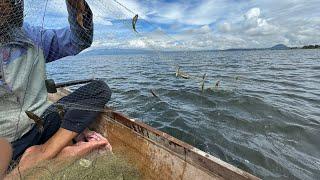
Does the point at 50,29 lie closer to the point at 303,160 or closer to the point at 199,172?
the point at 199,172

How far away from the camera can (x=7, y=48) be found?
338 centimetres

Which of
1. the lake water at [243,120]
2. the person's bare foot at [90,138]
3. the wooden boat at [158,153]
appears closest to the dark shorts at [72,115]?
the person's bare foot at [90,138]

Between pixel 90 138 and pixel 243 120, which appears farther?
pixel 243 120

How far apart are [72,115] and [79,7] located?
4.61 feet

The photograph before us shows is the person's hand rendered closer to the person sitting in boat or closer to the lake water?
the person sitting in boat

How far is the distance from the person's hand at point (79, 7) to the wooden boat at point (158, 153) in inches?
59.2

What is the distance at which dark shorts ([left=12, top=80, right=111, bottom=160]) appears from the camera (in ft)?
12.0

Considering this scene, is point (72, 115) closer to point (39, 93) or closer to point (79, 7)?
point (39, 93)

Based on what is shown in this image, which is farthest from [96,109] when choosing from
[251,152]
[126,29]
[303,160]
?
[303,160]

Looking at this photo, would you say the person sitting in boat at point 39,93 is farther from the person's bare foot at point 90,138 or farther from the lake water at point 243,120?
the lake water at point 243,120

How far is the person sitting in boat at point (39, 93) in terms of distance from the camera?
3357mm

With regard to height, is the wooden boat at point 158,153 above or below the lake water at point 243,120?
above

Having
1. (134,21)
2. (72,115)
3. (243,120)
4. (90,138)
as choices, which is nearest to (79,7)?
(134,21)

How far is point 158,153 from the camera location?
347 centimetres
